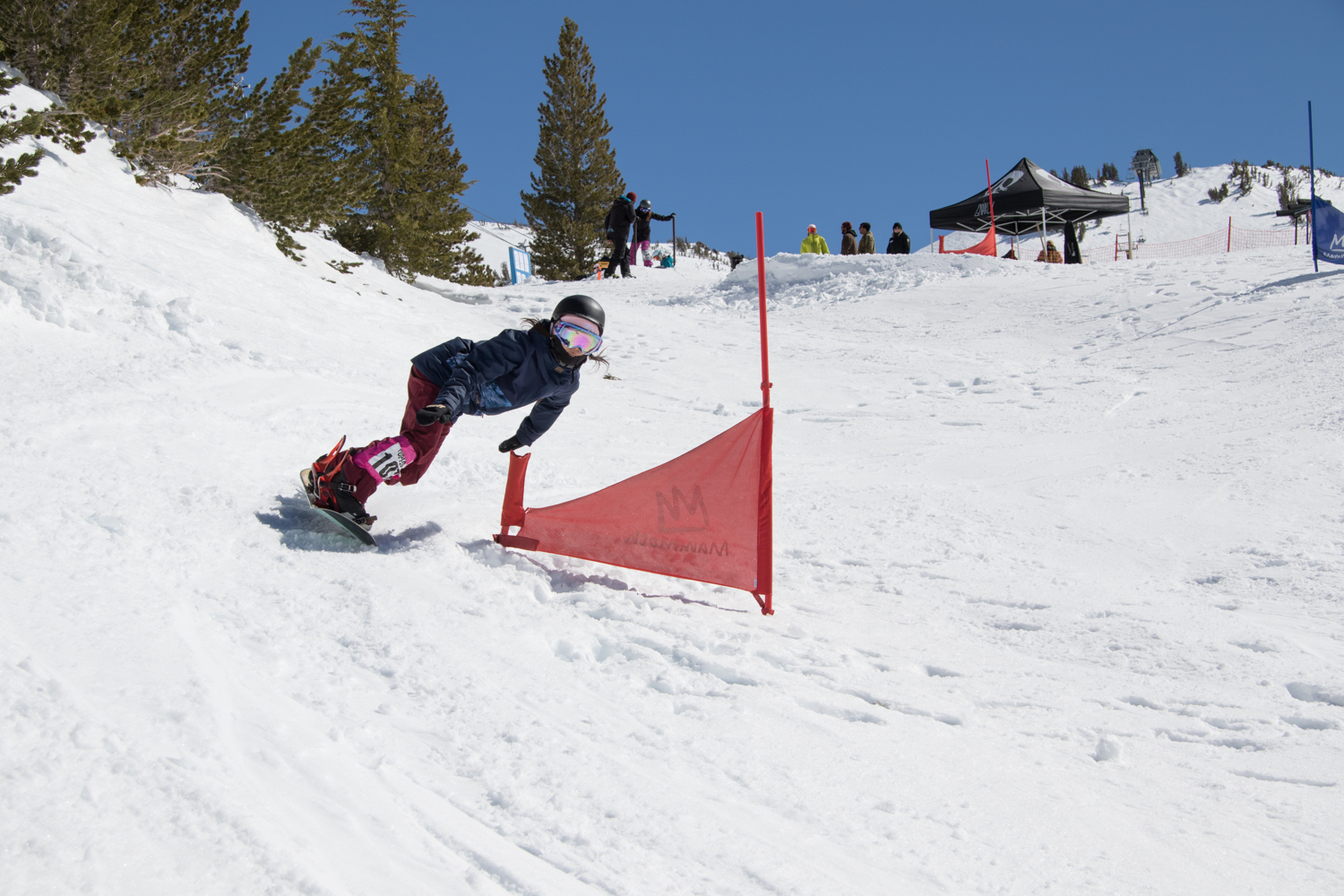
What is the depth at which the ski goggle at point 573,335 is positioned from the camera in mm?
4043

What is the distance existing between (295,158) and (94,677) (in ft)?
36.7

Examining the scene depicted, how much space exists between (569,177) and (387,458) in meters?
27.8

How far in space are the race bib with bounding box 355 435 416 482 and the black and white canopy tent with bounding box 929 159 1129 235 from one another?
1995 centimetres

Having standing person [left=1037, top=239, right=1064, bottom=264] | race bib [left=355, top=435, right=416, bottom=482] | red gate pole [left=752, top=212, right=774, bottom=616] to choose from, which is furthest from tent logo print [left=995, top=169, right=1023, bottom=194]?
race bib [left=355, top=435, right=416, bottom=482]

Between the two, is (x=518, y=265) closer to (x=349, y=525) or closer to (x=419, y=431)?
(x=419, y=431)

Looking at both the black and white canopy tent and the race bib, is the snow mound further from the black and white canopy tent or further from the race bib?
the race bib

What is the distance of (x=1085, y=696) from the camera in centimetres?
298

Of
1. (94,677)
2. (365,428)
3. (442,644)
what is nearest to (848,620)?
(442,644)

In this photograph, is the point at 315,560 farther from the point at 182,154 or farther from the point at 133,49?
the point at 133,49

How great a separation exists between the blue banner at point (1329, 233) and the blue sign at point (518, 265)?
25.6m

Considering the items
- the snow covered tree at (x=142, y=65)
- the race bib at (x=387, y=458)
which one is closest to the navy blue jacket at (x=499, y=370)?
the race bib at (x=387, y=458)

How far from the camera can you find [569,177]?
29.7m

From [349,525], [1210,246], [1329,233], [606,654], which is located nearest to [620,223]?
[1329,233]

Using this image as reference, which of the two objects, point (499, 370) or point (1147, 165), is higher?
point (1147, 165)
